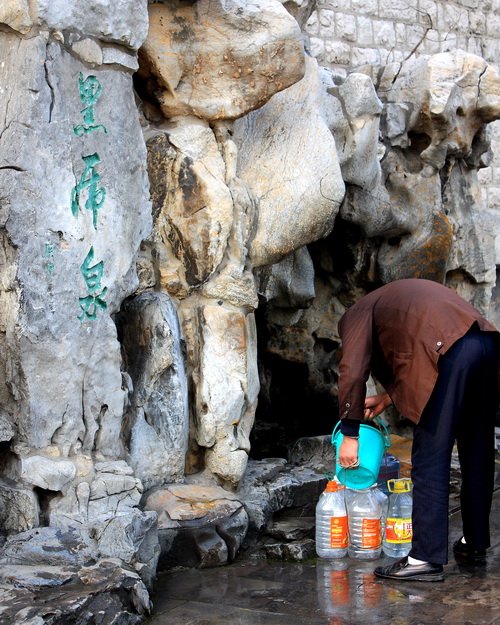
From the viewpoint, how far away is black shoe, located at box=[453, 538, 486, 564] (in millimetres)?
3939

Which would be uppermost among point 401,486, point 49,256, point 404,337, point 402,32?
point 402,32

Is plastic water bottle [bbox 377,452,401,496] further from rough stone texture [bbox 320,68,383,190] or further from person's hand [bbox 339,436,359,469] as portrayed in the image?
rough stone texture [bbox 320,68,383,190]

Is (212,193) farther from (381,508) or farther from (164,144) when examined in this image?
(381,508)

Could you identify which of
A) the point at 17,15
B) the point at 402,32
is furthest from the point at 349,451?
the point at 402,32

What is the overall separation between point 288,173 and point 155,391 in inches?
54.0

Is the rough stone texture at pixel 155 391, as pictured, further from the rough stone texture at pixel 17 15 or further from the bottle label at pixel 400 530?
the rough stone texture at pixel 17 15

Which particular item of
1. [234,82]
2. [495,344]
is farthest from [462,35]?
[495,344]

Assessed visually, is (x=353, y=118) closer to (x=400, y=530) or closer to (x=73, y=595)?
(x=400, y=530)

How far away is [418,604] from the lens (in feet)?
11.1

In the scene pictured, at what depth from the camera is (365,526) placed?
4113 mm

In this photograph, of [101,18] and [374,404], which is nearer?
[101,18]

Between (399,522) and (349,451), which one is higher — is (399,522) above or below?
below

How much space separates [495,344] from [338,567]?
119 centimetres

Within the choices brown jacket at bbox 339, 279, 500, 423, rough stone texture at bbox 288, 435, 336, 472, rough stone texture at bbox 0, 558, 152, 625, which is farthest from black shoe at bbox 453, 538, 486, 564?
rough stone texture at bbox 0, 558, 152, 625
